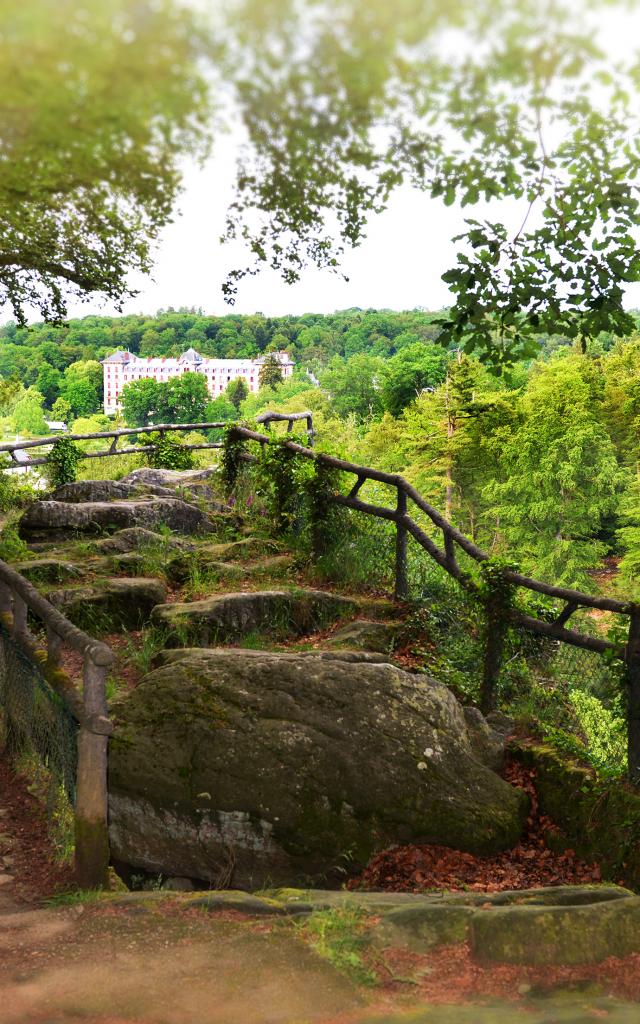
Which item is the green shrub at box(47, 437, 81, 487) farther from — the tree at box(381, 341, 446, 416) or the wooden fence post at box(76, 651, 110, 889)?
the tree at box(381, 341, 446, 416)

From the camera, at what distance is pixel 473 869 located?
5281mm

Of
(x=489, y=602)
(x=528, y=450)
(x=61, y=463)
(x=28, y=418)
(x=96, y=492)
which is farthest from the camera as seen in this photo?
(x=28, y=418)

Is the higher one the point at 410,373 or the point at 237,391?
the point at 410,373

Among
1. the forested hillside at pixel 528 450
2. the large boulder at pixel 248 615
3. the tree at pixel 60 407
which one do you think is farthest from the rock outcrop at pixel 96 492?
the tree at pixel 60 407

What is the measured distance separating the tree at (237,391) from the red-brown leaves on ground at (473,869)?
69.8m

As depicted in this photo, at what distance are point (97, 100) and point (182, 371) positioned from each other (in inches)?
3294

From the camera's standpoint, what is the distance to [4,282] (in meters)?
9.41

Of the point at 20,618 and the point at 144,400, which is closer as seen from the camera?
the point at 20,618

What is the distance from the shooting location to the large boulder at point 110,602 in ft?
24.5

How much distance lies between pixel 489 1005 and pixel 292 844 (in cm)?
202

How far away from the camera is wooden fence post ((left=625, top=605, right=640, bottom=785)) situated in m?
5.43

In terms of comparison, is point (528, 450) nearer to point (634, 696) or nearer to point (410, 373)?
point (410, 373)

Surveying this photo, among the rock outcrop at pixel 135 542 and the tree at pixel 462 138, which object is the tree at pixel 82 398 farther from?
the tree at pixel 462 138

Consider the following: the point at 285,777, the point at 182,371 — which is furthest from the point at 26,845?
the point at 182,371
